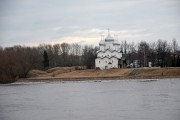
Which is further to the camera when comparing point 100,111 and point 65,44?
point 65,44

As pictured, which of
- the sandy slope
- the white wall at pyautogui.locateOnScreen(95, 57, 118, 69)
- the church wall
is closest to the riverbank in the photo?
the sandy slope

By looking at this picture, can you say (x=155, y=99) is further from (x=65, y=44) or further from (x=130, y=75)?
(x=65, y=44)

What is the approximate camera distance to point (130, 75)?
6881cm

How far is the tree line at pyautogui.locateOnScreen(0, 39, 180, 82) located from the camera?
75812 mm

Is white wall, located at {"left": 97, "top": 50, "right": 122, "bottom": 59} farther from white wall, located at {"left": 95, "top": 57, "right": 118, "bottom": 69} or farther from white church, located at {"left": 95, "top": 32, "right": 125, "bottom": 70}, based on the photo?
white wall, located at {"left": 95, "top": 57, "right": 118, "bottom": 69}

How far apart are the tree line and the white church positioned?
20.3 ft

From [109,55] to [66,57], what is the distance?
34110 millimetres

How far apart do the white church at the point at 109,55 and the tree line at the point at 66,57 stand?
619cm

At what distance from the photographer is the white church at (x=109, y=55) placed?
85750 millimetres

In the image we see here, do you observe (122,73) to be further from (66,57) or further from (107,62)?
(66,57)

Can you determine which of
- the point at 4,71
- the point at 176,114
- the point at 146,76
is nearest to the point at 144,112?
the point at 176,114

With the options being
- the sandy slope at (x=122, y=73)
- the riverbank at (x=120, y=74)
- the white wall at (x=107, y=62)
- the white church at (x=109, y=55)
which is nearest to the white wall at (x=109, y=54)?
the white church at (x=109, y=55)

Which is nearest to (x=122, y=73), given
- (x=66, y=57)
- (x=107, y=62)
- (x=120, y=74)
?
(x=120, y=74)

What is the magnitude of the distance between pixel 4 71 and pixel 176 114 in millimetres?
55511
